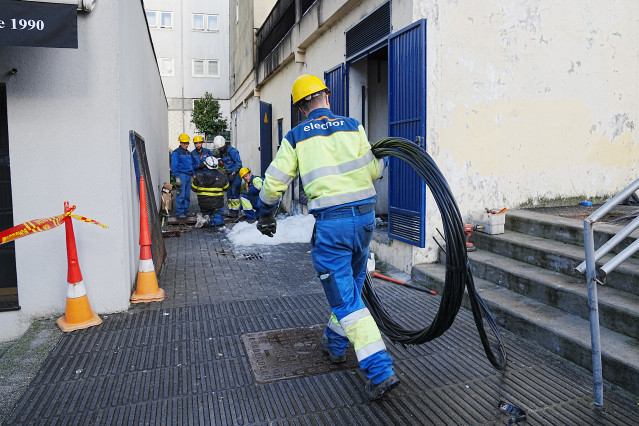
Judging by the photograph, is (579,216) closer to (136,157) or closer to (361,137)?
(361,137)

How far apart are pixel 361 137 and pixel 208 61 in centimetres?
3126

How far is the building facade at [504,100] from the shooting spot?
5.47 m

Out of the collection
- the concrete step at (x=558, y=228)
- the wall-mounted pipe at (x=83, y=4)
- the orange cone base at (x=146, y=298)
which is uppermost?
the wall-mounted pipe at (x=83, y=4)

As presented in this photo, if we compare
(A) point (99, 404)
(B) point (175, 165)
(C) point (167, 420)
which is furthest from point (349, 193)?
(B) point (175, 165)

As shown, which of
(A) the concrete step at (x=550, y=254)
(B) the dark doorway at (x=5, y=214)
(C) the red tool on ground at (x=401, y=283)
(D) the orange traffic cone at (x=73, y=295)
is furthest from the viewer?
(C) the red tool on ground at (x=401, y=283)

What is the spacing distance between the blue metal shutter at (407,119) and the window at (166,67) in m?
28.1

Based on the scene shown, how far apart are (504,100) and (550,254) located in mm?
2151

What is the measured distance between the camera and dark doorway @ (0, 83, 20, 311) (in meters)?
4.53

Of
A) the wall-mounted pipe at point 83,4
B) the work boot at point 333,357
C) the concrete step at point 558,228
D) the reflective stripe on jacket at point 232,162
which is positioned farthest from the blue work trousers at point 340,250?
the reflective stripe on jacket at point 232,162

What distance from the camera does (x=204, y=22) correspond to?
3177 centimetres

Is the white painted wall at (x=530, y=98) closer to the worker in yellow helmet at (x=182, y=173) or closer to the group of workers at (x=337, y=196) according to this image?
the group of workers at (x=337, y=196)

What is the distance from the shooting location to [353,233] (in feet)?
10.5

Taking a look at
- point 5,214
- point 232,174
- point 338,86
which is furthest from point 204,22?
point 5,214

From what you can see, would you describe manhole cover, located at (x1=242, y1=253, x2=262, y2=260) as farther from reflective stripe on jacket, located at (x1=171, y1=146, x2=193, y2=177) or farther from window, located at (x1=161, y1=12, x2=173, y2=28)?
window, located at (x1=161, y1=12, x2=173, y2=28)
